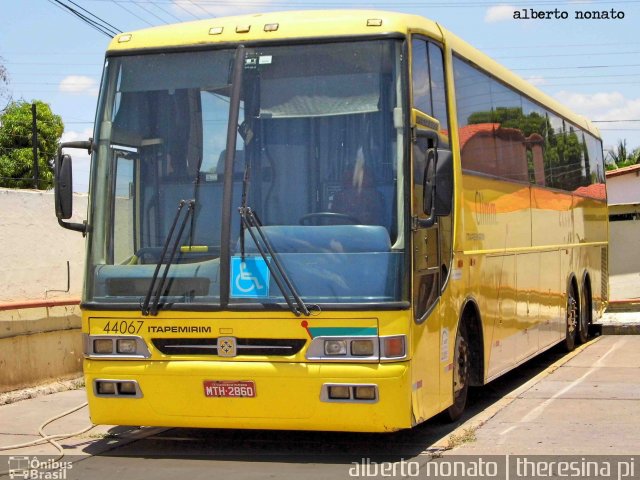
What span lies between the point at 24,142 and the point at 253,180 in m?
22.5

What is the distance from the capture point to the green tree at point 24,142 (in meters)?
28.4

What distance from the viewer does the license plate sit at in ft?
26.8

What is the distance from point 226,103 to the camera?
8.49m

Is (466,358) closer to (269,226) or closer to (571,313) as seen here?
(269,226)

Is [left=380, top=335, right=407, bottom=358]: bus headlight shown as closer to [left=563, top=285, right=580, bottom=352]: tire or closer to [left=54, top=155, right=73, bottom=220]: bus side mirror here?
[left=54, top=155, right=73, bottom=220]: bus side mirror

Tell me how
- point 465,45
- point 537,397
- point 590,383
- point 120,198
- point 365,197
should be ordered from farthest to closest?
point 590,383 → point 537,397 → point 465,45 → point 120,198 → point 365,197

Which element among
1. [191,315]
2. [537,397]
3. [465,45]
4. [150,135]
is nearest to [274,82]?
[150,135]

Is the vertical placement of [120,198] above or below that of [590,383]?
above

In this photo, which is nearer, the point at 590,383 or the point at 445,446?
the point at 445,446

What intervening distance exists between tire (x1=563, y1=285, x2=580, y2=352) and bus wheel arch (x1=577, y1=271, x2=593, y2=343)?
30 centimetres

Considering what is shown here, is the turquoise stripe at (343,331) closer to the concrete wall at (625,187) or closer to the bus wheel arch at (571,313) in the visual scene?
the bus wheel arch at (571,313)

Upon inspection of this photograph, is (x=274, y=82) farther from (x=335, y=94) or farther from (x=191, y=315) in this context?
(x=191, y=315)

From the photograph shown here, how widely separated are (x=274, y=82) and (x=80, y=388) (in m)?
5.87

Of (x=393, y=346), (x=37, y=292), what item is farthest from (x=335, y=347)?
(x=37, y=292)
